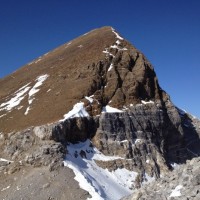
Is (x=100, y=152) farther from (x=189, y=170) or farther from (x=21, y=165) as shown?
(x=189, y=170)

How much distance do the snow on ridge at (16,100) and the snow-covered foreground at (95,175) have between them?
1948 centimetres

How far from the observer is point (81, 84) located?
8294cm

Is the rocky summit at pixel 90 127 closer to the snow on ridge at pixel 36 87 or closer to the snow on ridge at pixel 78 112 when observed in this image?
the snow on ridge at pixel 78 112

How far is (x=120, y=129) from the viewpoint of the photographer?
78750 millimetres

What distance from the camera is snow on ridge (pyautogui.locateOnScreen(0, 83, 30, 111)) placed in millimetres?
85688

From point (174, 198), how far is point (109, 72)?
56649 millimetres

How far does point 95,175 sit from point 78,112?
14.3 meters

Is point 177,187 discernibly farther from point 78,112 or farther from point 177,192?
point 78,112

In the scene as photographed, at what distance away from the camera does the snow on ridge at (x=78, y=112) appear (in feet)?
243

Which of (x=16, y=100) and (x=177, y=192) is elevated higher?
(x=16, y=100)

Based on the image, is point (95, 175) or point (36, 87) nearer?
point (95, 175)

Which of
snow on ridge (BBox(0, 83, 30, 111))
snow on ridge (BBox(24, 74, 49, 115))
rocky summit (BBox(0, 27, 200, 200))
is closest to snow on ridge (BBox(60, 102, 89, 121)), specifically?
rocky summit (BBox(0, 27, 200, 200))

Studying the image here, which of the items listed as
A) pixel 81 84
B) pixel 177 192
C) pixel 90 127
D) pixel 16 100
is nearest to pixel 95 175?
pixel 90 127

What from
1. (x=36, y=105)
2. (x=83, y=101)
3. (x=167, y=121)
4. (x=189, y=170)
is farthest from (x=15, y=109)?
(x=189, y=170)
